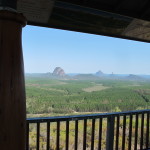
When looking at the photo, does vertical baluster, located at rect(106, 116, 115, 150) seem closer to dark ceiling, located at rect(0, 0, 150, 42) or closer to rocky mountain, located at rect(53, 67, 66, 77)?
dark ceiling, located at rect(0, 0, 150, 42)

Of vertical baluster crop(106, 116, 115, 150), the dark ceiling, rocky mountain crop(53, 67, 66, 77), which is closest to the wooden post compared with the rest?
the dark ceiling

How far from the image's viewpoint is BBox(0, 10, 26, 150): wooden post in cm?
63

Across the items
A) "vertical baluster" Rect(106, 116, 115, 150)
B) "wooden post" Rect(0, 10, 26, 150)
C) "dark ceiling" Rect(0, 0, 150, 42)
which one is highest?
"dark ceiling" Rect(0, 0, 150, 42)

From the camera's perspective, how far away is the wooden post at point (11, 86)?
0.63 m

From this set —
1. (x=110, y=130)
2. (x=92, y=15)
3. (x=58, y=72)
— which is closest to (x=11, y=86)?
(x=92, y=15)

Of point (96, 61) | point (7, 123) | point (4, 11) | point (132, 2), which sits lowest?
point (7, 123)

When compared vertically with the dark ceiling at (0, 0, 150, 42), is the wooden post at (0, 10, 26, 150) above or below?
below

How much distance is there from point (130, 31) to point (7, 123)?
7.39 feet

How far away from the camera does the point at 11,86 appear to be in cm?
64

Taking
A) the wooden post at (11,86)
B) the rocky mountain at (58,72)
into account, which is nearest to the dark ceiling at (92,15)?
the wooden post at (11,86)

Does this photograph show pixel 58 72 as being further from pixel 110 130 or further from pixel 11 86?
pixel 11 86

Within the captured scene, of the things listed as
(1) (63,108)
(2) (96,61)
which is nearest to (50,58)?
(2) (96,61)

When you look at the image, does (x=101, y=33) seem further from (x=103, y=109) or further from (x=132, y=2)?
(x=103, y=109)

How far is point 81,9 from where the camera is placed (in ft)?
6.36
